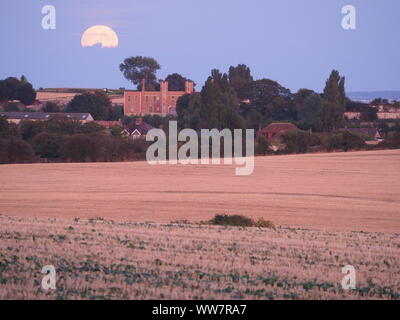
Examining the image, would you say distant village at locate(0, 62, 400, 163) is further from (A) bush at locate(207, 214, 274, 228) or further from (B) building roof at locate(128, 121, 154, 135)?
(A) bush at locate(207, 214, 274, 228)

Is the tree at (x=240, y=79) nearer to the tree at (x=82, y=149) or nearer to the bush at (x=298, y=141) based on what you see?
the bush at (x=298, y=141)

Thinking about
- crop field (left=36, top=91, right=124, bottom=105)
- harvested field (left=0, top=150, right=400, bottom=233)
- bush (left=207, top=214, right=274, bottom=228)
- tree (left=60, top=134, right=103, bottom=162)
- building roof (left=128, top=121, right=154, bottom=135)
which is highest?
crop field (left=36, top=91, right=124, bottom=105)

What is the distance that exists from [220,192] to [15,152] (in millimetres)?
25608

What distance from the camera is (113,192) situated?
36.6m

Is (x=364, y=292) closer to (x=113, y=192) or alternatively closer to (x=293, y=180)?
(x=113, y=192)

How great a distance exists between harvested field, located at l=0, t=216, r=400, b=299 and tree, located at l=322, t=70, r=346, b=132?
6054cm

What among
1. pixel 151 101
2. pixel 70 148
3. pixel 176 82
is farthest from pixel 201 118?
pixel 176 82

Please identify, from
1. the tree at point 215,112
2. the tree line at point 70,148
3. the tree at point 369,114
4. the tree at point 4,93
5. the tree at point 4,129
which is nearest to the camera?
the tree line at point 70,148

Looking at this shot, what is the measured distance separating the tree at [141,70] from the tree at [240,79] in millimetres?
16517

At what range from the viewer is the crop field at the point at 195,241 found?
9.46 meters

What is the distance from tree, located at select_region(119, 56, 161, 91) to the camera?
445ft

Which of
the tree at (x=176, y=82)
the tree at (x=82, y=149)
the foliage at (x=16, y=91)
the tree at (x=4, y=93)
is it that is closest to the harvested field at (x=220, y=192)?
the tree at (x=82, y=149)

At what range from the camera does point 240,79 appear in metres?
120

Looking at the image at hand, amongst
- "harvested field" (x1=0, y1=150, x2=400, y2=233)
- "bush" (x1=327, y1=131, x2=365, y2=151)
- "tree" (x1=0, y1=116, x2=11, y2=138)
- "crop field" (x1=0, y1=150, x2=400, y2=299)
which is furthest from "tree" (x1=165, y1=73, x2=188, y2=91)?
"crop field" (x1=0, y1=150, x2=400, y2=299)
